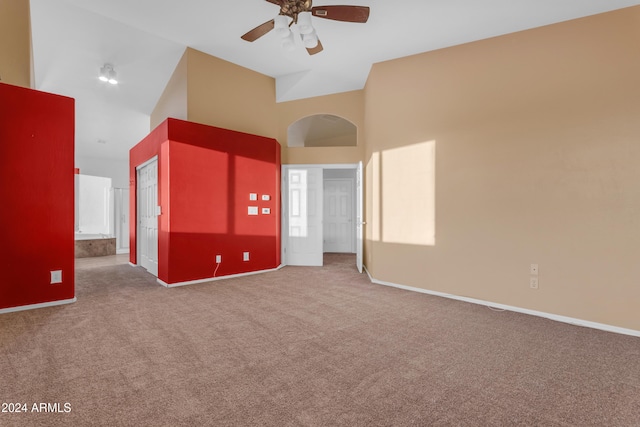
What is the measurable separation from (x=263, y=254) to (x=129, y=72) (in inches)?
161

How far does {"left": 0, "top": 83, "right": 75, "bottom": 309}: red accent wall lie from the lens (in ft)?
10.2

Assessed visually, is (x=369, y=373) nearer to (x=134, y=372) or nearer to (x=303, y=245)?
(x=134, y=372)

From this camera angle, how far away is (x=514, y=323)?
114 inches

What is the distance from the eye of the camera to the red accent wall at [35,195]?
10.2ft

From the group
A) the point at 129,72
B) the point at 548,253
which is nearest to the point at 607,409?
the point at 548,253

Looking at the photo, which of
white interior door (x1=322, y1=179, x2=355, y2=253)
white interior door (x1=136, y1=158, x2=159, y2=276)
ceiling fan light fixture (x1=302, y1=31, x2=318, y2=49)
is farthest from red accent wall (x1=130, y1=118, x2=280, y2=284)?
white interior door (x1=322, y1=179, x2=355, y2=253)

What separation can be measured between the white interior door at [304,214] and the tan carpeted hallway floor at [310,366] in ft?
8.29

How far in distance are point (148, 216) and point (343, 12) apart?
15.0 ft

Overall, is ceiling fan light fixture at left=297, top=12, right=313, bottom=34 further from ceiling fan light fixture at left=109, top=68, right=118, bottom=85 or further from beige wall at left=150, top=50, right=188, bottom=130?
ceiling fan light fixture at left=109, top=68, right=118, bottom=85

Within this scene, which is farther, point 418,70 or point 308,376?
point 418,70

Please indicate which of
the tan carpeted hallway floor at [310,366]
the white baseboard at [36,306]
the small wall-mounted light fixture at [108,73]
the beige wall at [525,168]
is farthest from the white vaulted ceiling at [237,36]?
the white baseboard at [36,306]

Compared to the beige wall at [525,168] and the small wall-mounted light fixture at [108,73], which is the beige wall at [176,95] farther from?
the beige wall at [525,168]

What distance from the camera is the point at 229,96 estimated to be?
17.2ft

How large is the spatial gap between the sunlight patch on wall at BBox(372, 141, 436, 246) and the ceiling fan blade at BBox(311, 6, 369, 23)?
1.82 metres
